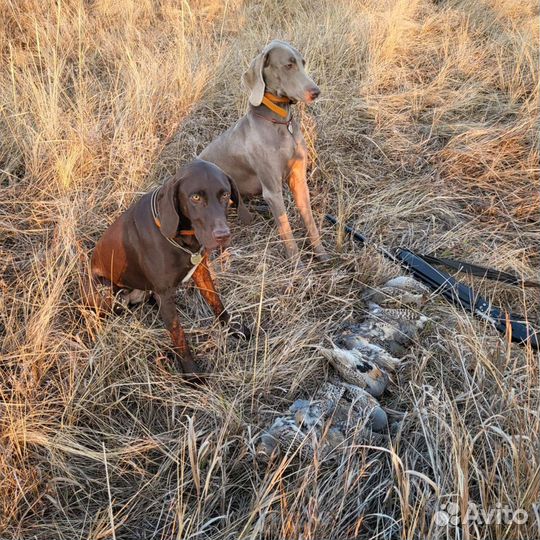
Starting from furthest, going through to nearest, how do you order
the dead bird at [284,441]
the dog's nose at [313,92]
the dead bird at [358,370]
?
the dog's nose at [313,92] → the dead bird at [358,370] → the dead bird at [284,441]

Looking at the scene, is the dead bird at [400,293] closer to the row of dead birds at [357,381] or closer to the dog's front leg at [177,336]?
the row of dead birds at [357,381]

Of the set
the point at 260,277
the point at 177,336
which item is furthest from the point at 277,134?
the point at 177,336

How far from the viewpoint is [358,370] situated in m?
2.11

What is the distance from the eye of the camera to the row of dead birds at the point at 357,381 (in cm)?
180

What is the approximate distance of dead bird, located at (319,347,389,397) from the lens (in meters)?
2.07

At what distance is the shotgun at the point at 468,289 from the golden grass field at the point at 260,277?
3.2 inches

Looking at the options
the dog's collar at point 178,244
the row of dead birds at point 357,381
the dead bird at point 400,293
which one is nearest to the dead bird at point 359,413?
the row of dead birds at point 357,381

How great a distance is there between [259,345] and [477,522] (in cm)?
139

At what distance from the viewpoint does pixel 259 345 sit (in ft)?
8.37

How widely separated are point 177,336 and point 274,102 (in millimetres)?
1689

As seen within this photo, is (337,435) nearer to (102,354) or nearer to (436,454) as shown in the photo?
(436,454)

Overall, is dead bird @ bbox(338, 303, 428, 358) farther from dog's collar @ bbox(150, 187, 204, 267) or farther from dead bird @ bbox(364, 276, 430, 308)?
dog's collar @ bbox(150, 187, 204, 267)

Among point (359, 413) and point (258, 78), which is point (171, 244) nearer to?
point (359, 413)

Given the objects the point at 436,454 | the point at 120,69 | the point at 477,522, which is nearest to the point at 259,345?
the point at 436,454
